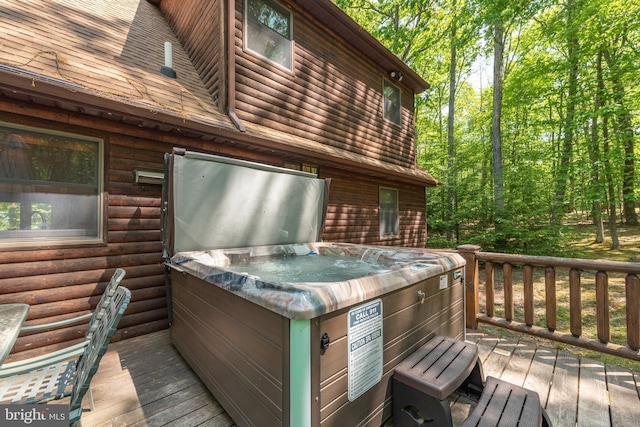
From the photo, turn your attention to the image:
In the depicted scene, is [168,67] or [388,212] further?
[388,212]

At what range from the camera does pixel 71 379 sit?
146cm

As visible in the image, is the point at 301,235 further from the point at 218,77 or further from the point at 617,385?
the point at 617,385

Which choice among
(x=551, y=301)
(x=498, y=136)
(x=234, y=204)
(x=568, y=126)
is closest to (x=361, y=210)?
(x=234, y=204)

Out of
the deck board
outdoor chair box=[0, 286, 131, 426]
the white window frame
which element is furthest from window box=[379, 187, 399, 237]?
outdoor chair box=[0, 286, 131, 426]

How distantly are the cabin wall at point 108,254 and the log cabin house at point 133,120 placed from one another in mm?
11

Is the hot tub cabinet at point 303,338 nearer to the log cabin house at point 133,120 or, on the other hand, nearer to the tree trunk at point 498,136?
the log cabin house at point 133,120

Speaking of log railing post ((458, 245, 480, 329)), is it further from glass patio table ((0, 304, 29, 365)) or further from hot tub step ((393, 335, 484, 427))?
glass patio table ((0, 304, 29, 365))

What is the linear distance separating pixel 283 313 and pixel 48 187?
3.02 m

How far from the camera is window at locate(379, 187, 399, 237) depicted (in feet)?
22.1

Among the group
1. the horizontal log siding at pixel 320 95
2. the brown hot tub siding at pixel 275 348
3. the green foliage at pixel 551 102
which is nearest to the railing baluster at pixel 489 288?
the brown hot tub siding at pixel 275 348

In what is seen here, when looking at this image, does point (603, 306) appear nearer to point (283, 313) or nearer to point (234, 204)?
point (283, 313)

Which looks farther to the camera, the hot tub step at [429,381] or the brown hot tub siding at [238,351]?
the hot tub step at [429,381]

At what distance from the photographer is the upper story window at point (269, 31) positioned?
424 cm

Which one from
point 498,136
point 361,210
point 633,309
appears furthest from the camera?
point 498,136
